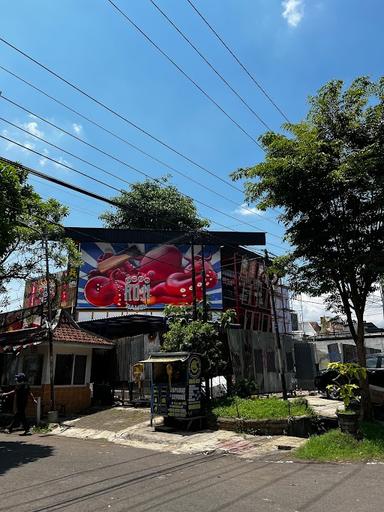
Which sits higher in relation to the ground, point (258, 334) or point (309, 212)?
point (309, 212)

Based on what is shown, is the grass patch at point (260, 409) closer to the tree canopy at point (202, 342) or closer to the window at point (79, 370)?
the tree canopy at point (202, 342)

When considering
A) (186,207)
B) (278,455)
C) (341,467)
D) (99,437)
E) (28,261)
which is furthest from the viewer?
(186,207)

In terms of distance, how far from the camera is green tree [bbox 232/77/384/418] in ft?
38.6

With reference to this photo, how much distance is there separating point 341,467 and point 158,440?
530cm

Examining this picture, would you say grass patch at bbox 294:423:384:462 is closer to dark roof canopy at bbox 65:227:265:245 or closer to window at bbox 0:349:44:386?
window at bbox 0:349:44:386

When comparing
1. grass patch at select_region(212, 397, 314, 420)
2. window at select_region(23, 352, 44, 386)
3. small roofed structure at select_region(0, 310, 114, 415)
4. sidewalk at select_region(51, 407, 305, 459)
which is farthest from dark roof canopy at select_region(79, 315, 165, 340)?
grass patch at select_region(212, 397, 314, 420)

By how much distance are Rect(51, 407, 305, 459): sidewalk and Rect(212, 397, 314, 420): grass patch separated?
2.15 feet

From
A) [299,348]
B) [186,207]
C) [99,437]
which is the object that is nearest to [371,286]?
[99,437]

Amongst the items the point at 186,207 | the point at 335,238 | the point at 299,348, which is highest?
the point at 186,207

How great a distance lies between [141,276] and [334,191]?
794 inches

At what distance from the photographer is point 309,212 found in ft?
41.4

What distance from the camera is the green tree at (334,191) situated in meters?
11.8

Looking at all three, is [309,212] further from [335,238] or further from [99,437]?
[99,437]

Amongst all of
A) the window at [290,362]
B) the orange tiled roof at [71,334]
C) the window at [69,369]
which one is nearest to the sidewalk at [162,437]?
the window at [69,369]
